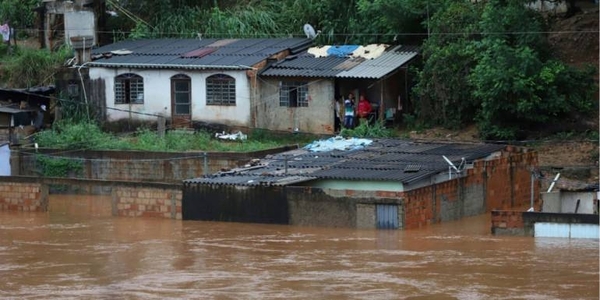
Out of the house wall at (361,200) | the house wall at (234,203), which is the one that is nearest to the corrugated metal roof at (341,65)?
the house wall at (361,200)

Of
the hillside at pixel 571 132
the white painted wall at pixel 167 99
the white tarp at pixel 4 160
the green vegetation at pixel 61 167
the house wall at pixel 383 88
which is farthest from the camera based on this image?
the white painted wall at pixel 167 99

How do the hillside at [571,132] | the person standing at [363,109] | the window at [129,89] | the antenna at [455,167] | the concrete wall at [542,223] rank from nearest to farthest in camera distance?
1. the concrete wall at [542,223]
2. the antenna at [455,167]
3. the hillside at [571,132]
4. the person standing at [363,109]
5. the window at [129,89]

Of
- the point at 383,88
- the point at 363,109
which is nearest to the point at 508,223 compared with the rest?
the point at 363,109

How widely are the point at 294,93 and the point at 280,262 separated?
13.2 m

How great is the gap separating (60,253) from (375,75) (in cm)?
1224

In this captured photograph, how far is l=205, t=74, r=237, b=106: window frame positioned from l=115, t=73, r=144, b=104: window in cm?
225

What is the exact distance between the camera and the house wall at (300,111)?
118 ft

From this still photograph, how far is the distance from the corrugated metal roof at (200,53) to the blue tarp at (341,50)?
113cm

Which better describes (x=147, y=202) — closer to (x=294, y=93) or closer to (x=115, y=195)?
(x=115, y=195)

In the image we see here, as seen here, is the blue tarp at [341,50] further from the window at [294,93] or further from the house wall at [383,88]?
the window at [294,93]

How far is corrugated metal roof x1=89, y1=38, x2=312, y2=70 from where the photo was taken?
37.0 m

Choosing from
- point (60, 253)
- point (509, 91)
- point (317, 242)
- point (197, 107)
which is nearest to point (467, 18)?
point (509, 91)

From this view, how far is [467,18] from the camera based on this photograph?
35.3 m

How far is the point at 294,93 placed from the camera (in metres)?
36.7
